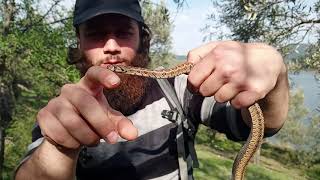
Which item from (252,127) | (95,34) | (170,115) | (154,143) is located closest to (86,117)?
(252,127)

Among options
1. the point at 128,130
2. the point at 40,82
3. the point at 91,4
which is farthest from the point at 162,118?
the point at 40,82

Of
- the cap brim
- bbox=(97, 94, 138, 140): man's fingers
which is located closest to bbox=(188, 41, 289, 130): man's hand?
bbox=(97, 94, 138, 140): man's fingers

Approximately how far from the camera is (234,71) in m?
2.01

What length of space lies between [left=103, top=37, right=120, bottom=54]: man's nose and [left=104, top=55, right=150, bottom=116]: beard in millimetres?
216

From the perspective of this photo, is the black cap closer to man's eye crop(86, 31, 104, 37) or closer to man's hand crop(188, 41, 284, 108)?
man's eye crop(86, 31, 104, 37)

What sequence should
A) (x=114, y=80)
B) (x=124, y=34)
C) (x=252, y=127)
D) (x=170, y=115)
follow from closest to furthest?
1. (x=114, y=80)
2. (x=252, y=127)
3. (x=170, y=115)
4. (x=124, y=34)

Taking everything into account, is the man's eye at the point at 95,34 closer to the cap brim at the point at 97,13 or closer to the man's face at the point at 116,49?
the man's face at the point at 116,49

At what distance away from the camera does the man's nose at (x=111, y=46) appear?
3414 millimetres

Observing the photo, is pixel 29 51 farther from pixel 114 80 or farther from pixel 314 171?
pixel 314 171

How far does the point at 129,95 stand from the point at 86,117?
1521 millimetres

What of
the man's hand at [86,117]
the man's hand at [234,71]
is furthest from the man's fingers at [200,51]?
the man's hand at [86,117]

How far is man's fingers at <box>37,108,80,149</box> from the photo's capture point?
75.8 inches

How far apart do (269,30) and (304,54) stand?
8.85ft

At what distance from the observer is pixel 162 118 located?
11.0ft
